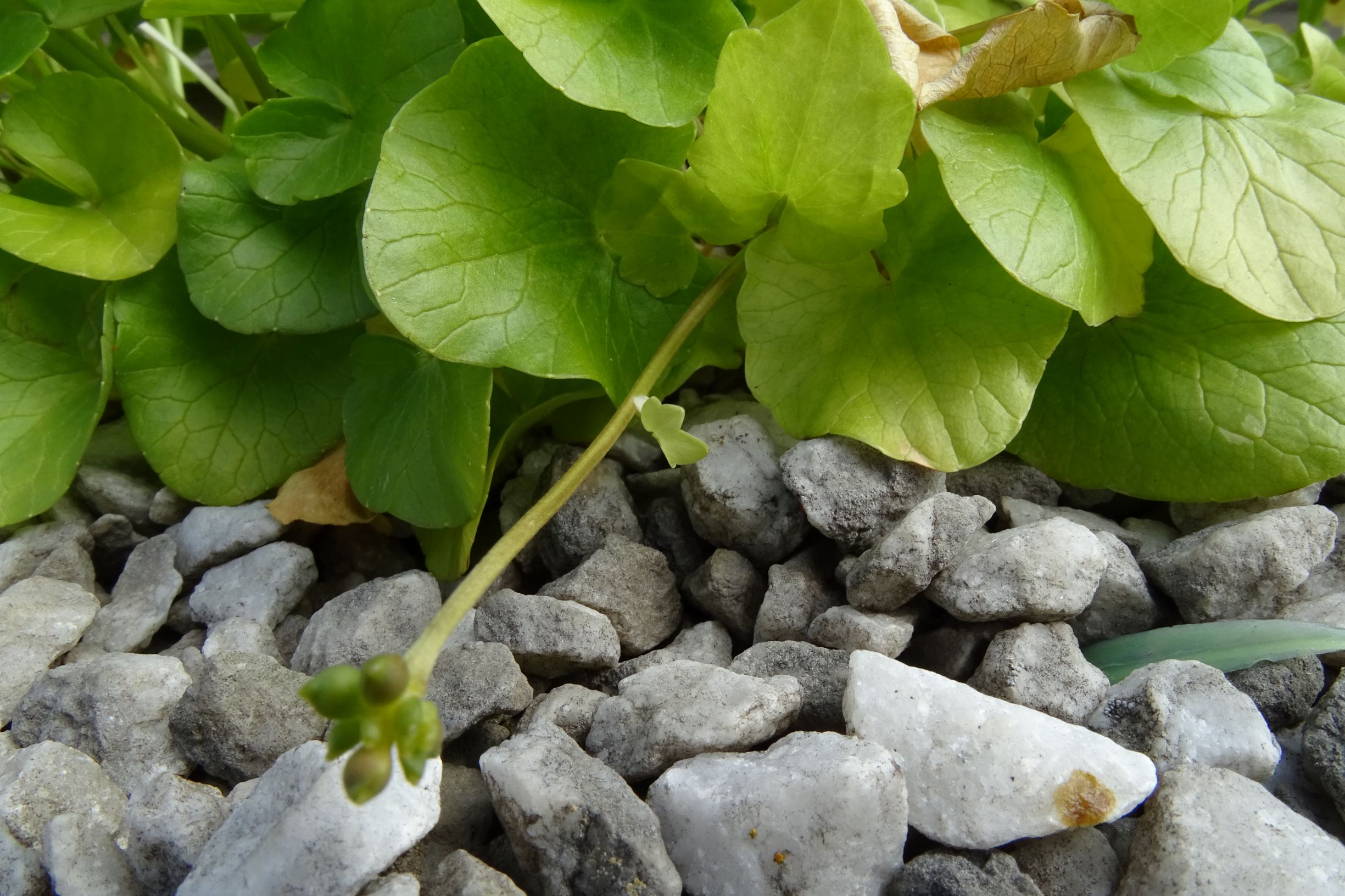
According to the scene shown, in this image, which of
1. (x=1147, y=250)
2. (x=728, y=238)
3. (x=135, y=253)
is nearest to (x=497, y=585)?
(x=728, y=238)

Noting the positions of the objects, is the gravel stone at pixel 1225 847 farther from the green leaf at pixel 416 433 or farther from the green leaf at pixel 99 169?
the green leaf at pixel 99 169

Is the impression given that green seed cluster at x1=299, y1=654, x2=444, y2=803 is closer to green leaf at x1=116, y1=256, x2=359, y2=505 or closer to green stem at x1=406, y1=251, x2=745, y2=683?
green stem at x1=406, y1=251, x2=745, y2=683

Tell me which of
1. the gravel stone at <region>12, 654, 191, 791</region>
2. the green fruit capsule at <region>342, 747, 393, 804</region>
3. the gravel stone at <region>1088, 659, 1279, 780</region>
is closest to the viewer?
the green fruit capsule at <region>342, 747, 393, 804</region>

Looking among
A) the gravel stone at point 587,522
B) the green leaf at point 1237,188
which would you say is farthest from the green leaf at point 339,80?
the green leaf at point 1237,188

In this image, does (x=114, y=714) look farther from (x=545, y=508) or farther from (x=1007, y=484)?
(x=1007, y=484)

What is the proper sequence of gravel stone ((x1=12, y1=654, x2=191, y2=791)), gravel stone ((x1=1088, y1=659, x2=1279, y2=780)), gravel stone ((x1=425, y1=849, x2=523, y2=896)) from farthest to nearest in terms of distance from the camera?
gravel stone ((x1=12, y1=654, x2=191, y2=791)), gravel stone ((x1=1088, y1=659, x2=1279, y2=780)), gravel stone ((x1=425, y1=849, x2=523, y2=896))

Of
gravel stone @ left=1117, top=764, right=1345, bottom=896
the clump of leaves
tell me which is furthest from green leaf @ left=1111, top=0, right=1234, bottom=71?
gravel stone @ left=1117, top=764, right=1345, bottom=896
